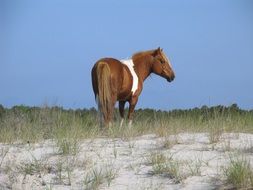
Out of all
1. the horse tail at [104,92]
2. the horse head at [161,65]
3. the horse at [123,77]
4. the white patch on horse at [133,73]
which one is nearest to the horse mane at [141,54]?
the horse at [123,77]

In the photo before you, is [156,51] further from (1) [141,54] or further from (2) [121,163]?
(2) [121,163]

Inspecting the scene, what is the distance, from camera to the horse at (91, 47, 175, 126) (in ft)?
38.7

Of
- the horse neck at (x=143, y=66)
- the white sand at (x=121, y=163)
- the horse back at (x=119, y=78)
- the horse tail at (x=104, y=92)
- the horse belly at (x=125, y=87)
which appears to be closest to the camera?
the white sand at (x=121, y=163)

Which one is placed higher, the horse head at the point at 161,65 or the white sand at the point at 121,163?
the horse head at the point at 161,65

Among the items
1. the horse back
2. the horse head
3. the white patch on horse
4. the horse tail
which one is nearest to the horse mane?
the horse head

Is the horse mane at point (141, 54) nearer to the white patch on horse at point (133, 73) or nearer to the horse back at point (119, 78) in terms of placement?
the white patch on horse at point (133, 73)

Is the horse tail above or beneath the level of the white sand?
above

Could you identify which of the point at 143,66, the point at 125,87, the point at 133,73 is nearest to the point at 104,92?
the point at 125,87

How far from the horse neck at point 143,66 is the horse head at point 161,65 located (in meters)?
0.22

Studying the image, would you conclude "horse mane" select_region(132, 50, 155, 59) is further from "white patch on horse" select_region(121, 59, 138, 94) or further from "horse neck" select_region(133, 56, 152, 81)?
"white patch on horse" select_region(121, 59, 138, 94)

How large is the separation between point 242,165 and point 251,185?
0.37 metres

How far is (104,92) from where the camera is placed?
11773 millimetres

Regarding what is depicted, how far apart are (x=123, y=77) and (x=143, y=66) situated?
1651 millimetres

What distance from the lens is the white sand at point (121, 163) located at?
20.3 feet
